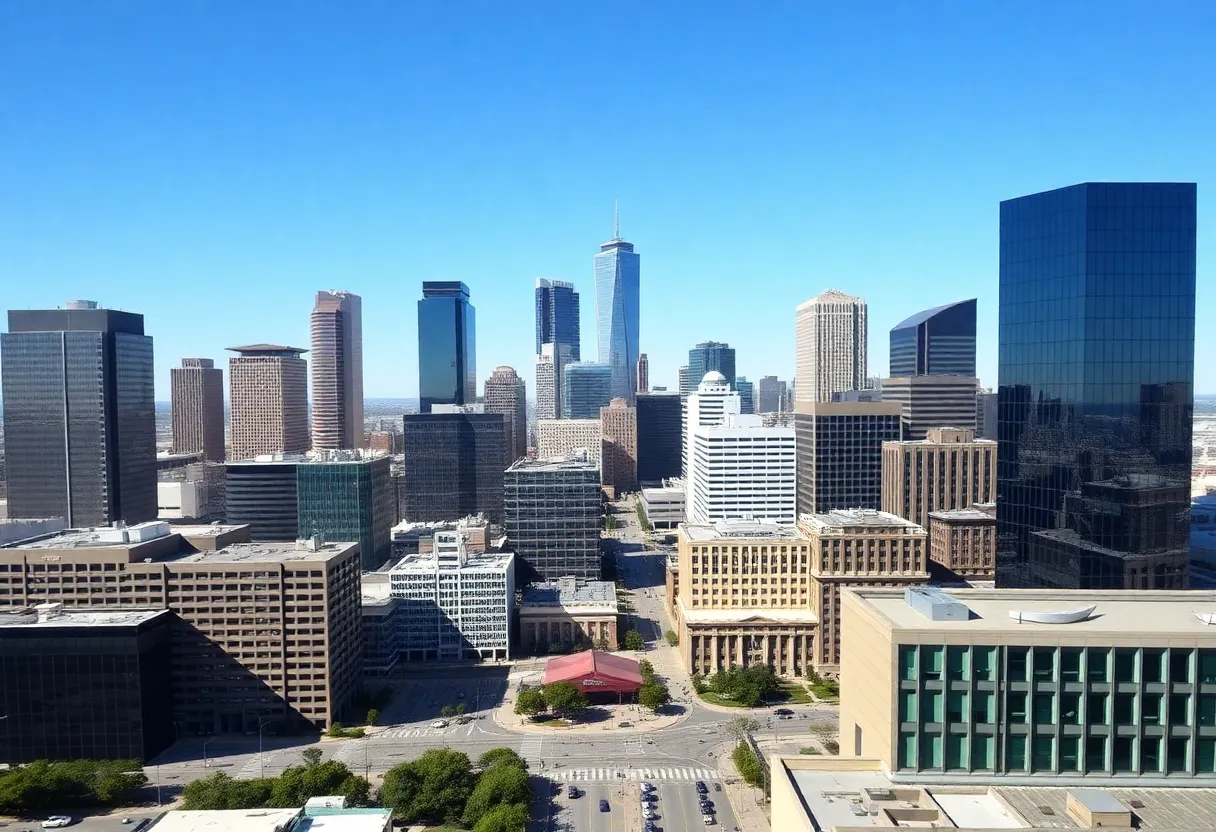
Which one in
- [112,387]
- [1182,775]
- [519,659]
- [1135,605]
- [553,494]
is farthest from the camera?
[112,387]

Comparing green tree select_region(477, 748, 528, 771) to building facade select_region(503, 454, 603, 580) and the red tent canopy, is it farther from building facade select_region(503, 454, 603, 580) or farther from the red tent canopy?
building facade select_region(503, 454, 603, 580)

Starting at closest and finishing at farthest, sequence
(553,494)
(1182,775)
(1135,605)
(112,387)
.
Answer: (1182,775) → (1135,605) → (553,494) → (112,387)

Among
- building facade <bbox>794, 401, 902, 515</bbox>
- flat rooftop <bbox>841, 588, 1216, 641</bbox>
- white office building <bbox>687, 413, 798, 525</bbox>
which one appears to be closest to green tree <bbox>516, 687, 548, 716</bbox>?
flat rooftop <bbox>841, 588, 1216, 641</bbox>

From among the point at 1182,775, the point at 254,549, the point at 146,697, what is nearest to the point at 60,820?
the point at 146,697

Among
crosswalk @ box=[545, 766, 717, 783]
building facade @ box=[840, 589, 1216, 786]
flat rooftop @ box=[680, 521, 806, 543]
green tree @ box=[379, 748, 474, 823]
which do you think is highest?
building facade @ box=[840, 589, 1216, 786]

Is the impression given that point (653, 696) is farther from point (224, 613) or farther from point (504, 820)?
point (224, 613)

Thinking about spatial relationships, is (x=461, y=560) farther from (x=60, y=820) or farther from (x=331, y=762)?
(x=60, y=820)
